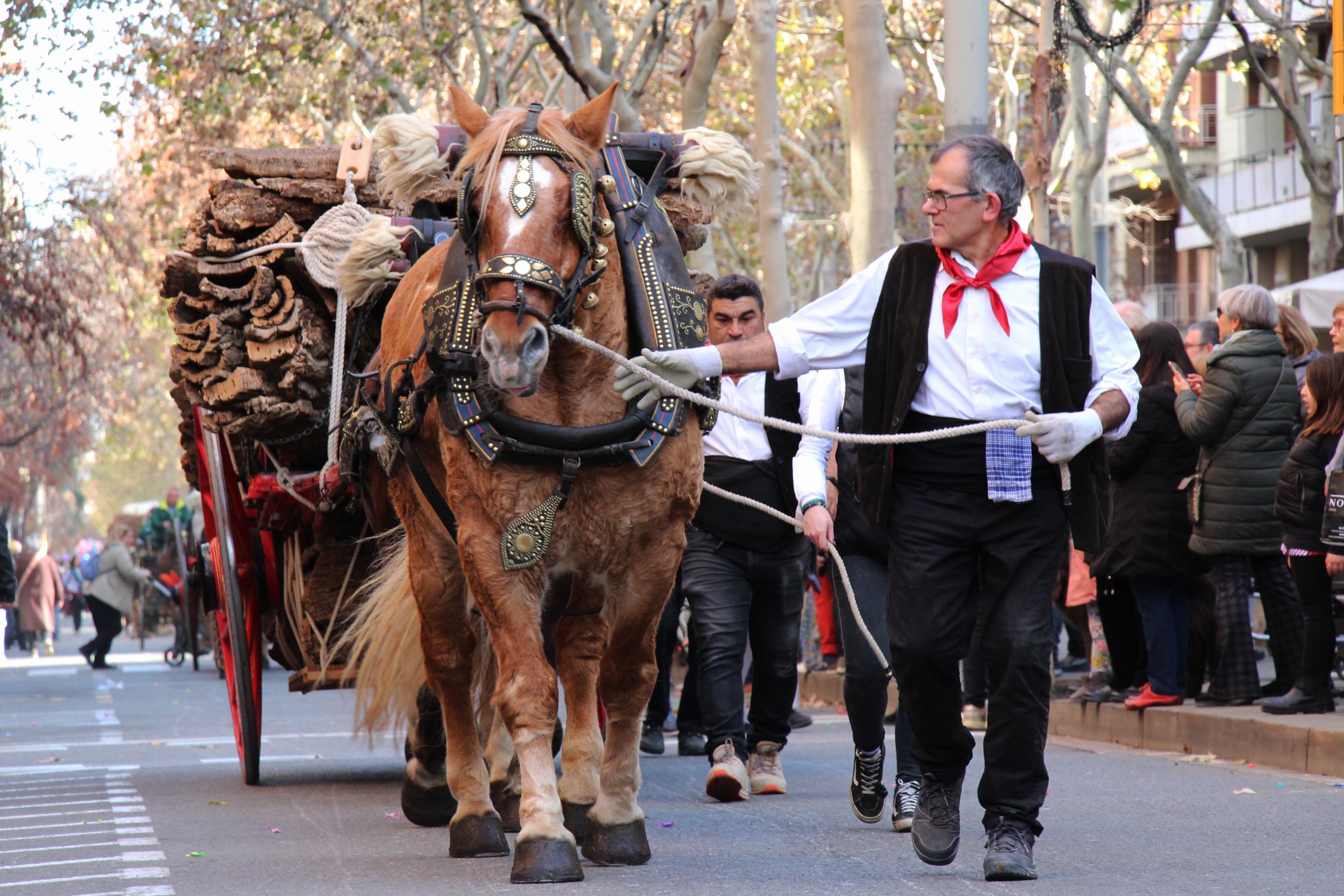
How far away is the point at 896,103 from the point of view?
526 inches

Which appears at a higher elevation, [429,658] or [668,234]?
[668,234]

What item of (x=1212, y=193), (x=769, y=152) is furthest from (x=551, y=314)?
(x=1212, y=193)

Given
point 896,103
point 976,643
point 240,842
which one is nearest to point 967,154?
point 240,842

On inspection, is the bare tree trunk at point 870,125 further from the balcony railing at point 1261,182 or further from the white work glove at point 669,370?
the balcony railing at point 1261,182

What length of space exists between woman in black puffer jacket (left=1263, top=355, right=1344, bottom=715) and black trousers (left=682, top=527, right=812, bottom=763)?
2.58 meters

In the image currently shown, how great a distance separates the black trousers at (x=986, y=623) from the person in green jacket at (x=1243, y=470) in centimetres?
405

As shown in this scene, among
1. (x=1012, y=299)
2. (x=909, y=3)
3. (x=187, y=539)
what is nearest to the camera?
(x=1012, y=299)

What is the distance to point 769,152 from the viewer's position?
1553 centimetres

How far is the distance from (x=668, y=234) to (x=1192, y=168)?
39.2 metres

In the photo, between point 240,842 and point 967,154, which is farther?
point 240,842

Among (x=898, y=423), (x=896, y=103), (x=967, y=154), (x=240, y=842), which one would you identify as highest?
(x=896, y=103)

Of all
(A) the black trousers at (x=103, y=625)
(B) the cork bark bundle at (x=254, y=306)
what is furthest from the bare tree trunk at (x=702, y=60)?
(A) the black trousers at (x=103, y=625)

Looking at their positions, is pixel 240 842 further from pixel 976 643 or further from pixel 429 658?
pixel 976 643

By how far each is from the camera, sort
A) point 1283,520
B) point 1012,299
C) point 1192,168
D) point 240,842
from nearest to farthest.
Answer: point 1012,299 < point 240,842 < point 1283,520 < point 1192,168
